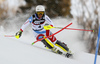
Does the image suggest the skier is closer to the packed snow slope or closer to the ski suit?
the ski suit

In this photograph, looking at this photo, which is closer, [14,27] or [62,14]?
[62,14]

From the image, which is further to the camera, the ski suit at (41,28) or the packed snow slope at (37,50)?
the ski suit at (41,28)

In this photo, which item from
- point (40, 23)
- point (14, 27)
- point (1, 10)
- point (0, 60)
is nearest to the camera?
point (0, 60)

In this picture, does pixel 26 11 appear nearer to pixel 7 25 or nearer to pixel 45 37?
pixel 7 25

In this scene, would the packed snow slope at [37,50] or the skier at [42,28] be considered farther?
the skier at [42,28]

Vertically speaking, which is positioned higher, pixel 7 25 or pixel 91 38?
pixel 7 25

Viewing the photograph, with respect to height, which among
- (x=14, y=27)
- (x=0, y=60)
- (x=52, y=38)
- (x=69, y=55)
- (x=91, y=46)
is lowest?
(x=91, y=46)

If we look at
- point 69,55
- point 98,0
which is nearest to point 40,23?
point 69,55

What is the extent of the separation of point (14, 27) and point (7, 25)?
0.81m

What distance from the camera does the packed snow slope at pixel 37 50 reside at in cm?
216

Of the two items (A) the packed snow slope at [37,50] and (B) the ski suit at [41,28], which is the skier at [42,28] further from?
(A) the packed snow slope at [37,50]

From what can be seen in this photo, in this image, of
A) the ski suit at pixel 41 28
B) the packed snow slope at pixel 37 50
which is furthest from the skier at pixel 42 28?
the packed snow slope at pixel 37 50

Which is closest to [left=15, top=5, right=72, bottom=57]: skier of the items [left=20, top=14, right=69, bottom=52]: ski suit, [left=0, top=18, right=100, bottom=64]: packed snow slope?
[left=20, top=14, right=69, bottom=52]: ski suit

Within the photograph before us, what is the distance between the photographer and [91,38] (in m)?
16.2
